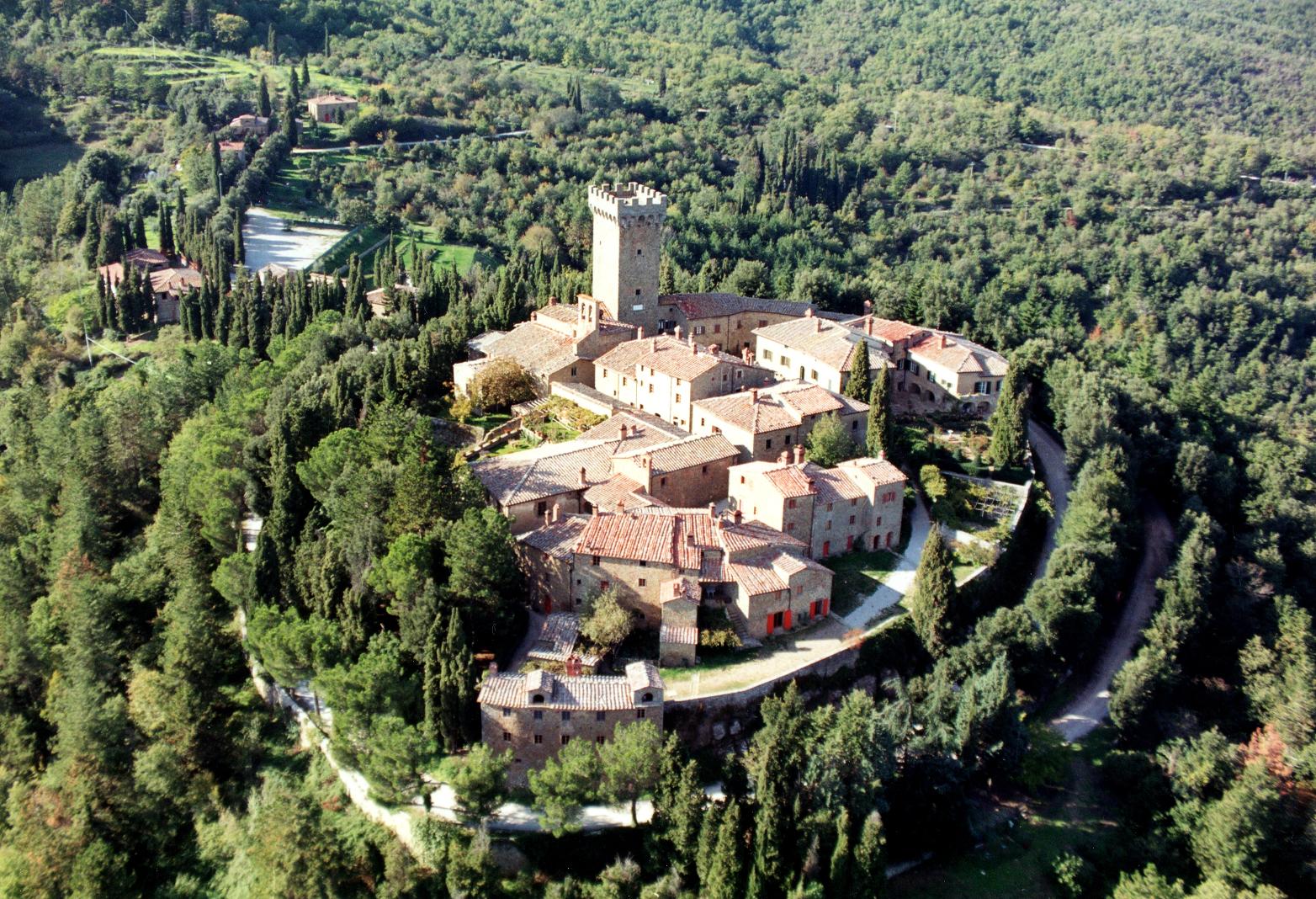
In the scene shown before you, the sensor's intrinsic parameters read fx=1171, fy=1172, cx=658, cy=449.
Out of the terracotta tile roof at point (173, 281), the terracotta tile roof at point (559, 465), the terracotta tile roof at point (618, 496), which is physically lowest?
the terracotta tile roof at point (173, 281)

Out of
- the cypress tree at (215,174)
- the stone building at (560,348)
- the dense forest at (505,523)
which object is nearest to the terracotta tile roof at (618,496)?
the dense forest at (505,523)

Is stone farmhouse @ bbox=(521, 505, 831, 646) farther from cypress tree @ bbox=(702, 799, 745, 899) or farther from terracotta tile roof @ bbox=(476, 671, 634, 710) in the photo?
cypress tree @ bbox=(702, 799, 745, 899)

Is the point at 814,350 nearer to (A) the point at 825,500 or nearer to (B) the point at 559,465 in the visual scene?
(A) the point at 825,500

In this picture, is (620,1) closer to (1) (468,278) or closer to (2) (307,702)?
(1) (468,278)

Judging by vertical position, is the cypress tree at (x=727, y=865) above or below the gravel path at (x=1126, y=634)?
above

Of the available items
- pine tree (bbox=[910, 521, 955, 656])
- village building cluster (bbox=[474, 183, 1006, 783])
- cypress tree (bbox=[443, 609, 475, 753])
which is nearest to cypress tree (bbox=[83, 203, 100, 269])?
village building cluster (bbox=[474, 183, 1006, 783])

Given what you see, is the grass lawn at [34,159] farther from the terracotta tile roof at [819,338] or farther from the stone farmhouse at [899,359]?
the stone farmhouse at [899,359]
